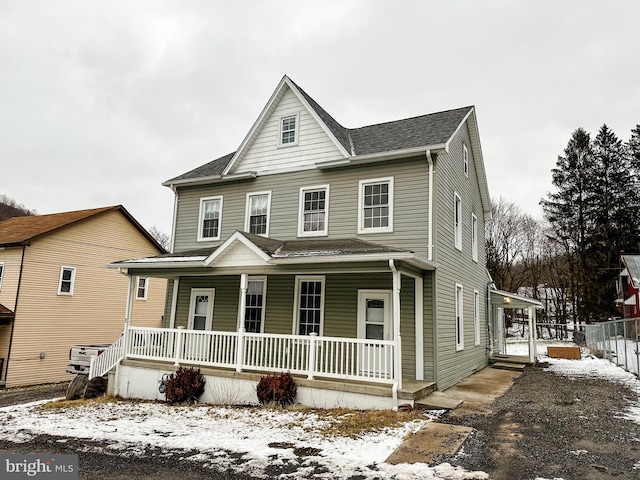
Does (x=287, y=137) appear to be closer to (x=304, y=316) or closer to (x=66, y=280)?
(x=304, y=316)

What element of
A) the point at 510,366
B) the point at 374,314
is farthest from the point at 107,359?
the point at 510,366

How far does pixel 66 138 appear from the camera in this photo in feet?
97.9

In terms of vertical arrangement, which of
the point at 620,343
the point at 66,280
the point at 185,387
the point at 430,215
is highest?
the point at 430,215

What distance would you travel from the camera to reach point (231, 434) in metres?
6.80

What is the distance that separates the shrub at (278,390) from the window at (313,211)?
448 centimetres

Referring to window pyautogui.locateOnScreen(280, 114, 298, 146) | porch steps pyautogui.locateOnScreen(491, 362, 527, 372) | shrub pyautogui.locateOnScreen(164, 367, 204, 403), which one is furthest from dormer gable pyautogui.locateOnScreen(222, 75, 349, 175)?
porch steps pyautogui.locateOnScreen(491, 362, 527, 372)

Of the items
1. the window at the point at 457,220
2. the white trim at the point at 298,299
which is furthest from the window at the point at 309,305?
the window at the point at 457,220

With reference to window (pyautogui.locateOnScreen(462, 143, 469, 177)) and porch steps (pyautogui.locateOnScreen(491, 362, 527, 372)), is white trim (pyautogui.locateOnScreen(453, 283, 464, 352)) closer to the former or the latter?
porch steps (pyautogui.locateOnScreen(491, 362, 527, 372))

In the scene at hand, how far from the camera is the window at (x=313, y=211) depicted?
11836mm

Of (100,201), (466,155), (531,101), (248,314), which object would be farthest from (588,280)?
(100,201)

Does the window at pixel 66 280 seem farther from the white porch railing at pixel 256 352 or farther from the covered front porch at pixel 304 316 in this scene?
the white porch railing at pixel 256 352

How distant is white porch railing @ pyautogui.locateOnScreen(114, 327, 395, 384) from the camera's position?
911 cm

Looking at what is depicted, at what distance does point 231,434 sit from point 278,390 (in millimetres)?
2080

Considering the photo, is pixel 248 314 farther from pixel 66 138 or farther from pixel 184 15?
pixel 66 138
